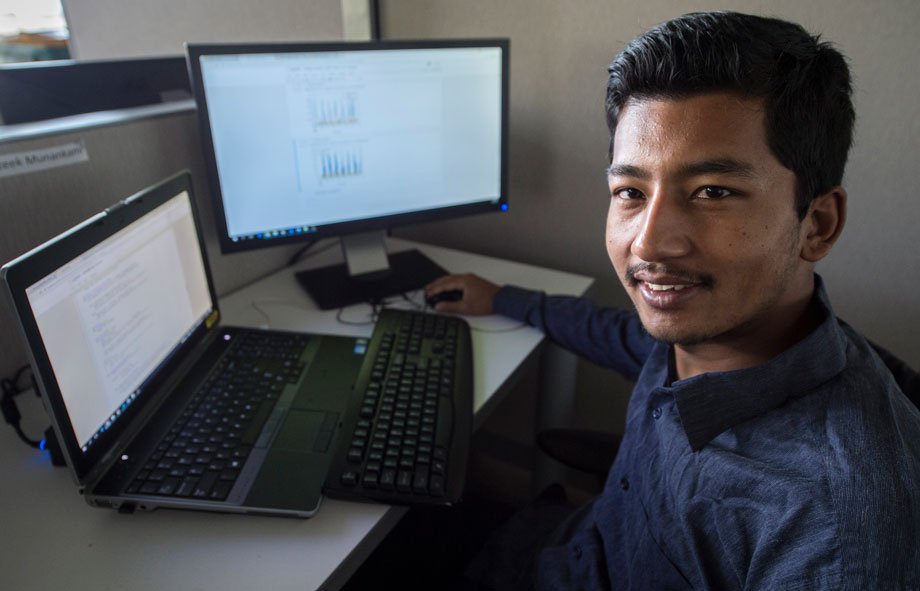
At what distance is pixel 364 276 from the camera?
1.35 m

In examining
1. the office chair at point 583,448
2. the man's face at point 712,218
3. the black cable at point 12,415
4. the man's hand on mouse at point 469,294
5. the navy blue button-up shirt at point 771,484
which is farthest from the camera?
the man's hand on mouse at point 469,294

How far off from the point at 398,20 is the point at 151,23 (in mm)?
904

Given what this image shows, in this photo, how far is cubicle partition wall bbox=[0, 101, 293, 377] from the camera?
887mm

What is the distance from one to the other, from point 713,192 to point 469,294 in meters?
0.64

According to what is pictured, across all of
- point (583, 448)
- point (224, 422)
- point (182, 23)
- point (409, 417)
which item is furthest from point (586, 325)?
point (182, 23)

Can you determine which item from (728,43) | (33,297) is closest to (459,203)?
(728,43)

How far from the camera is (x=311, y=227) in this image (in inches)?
47.9

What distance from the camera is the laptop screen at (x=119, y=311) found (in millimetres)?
680

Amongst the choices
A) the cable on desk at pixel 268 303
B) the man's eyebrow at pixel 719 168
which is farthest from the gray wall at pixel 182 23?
the man's eyebrow at pixel 719 168

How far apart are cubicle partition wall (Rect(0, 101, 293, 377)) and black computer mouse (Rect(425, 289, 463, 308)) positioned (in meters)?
0.49

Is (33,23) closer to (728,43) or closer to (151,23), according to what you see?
(151,23)

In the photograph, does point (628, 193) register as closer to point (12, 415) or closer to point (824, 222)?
point (824, 222)

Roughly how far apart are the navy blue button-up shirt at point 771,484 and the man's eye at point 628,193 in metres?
0.23

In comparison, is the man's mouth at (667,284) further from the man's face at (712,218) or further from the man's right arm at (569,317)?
the man's right arm at (569,317)
